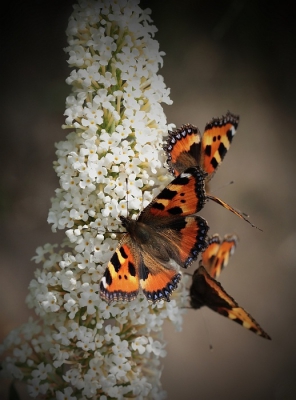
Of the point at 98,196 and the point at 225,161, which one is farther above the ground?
the point at 225,161

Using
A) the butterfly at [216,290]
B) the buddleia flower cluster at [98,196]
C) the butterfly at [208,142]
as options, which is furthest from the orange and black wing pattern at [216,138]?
the butterfly at [216,290]

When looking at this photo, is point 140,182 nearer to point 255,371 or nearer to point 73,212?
point 73,212

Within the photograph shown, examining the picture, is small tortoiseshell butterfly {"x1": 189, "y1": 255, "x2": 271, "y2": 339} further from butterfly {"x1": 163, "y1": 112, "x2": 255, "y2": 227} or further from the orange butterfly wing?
the orange butterfly wing

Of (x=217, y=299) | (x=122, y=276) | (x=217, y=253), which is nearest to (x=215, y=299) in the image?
(x=217, y=299)

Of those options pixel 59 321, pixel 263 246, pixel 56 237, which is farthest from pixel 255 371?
pixel 59 321

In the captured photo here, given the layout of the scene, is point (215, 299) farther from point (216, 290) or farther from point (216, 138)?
point (216, 138)

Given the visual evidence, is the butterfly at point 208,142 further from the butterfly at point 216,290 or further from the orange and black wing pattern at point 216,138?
the butterfly at point 216,290

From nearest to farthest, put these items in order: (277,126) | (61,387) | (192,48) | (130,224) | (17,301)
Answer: (130,224)
(61,387)
(17,301)
(192,48)
(277,126)
